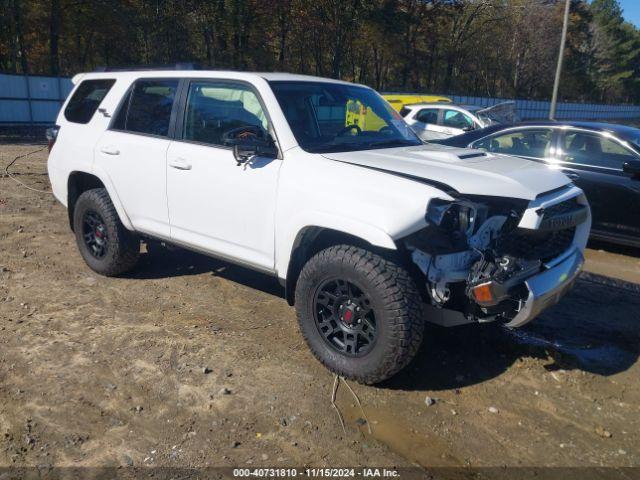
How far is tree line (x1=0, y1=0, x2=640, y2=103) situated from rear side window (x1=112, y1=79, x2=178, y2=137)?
20.8 meters

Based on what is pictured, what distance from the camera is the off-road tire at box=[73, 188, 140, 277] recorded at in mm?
5176

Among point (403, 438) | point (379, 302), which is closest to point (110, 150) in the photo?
point (379, 302)

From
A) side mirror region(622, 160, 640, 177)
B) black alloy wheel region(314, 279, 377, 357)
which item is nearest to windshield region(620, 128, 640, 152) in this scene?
side mirror region(622, 160, 640, 177)

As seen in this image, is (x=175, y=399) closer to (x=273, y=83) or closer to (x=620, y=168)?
(x=273, y=83)

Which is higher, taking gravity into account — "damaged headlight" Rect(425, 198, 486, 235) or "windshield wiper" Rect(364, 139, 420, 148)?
"windshield wiper" Rect(364, 139, 420, 148)

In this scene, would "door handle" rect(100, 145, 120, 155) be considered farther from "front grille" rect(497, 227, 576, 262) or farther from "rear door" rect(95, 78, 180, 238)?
"front grille" rect(497, 227, 576, 262)

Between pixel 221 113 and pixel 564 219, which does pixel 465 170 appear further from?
pixel 221 113

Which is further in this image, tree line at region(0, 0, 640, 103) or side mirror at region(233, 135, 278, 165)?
tree line at region(0, 0, 640, 103)

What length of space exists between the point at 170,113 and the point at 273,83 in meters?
1.01

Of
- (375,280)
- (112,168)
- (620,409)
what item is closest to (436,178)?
(375,280)

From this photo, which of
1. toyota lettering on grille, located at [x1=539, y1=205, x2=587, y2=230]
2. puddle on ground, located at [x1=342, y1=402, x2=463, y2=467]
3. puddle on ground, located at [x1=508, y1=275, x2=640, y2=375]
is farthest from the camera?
puddle on ground, located at [x1=508, y1=275, x2=640, y2=375]

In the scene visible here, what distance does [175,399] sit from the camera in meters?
3.50

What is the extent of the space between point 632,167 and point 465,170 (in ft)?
12.1

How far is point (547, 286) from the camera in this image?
137 inches
